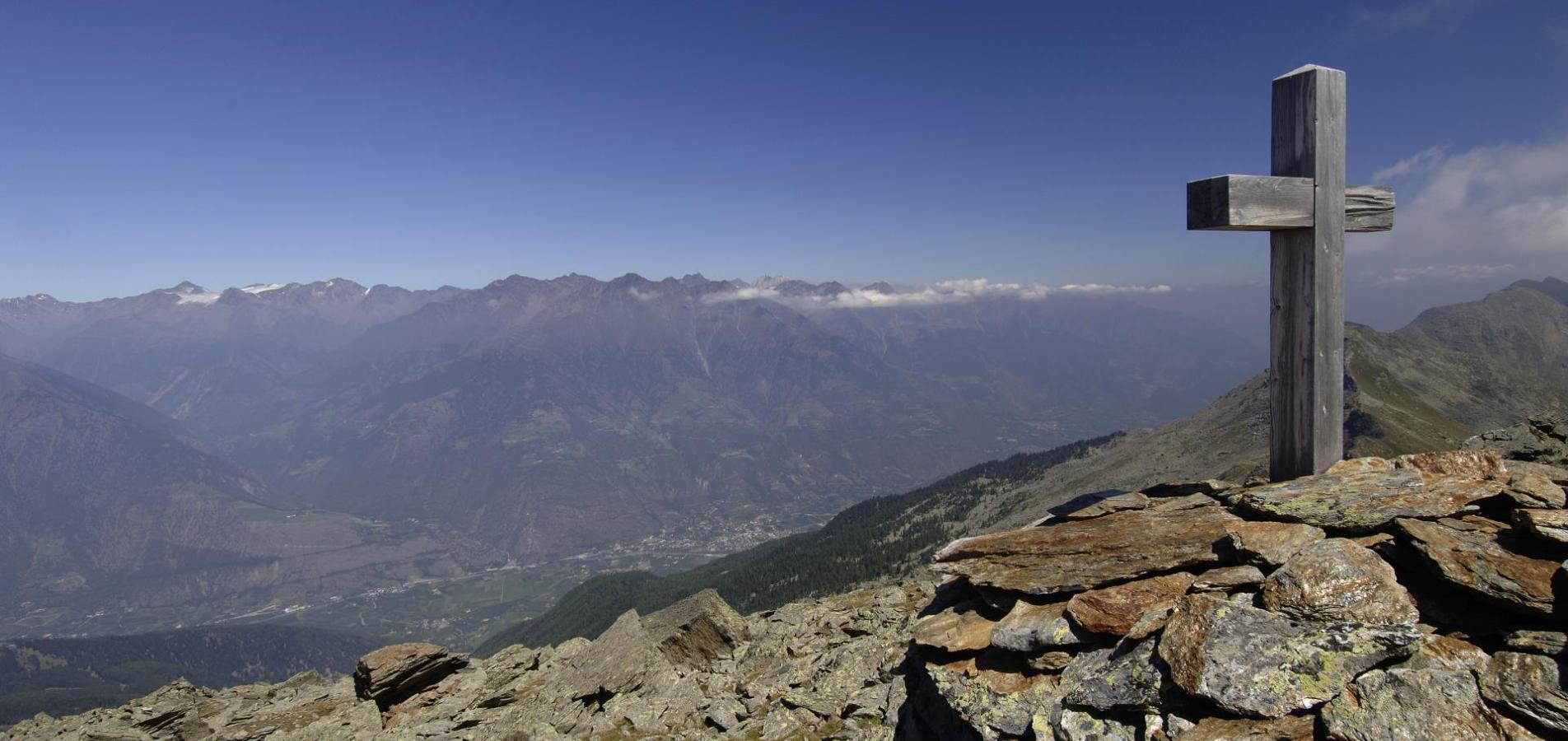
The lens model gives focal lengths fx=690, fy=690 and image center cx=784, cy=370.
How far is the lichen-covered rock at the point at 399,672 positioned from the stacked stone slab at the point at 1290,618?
2531 centimetres

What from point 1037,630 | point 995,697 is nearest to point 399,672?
point 995,697

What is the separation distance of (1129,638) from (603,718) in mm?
17983

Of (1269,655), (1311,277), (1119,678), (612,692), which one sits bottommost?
(612,692)

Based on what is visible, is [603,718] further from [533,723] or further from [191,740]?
[191,740]

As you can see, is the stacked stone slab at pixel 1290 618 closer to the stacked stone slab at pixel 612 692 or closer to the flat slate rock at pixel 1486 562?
the flat slate rock at pixel 1486 562

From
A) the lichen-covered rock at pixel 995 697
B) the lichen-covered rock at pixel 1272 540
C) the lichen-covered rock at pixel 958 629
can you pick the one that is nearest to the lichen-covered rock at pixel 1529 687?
the lichen-covered rock at pixel 1272 540

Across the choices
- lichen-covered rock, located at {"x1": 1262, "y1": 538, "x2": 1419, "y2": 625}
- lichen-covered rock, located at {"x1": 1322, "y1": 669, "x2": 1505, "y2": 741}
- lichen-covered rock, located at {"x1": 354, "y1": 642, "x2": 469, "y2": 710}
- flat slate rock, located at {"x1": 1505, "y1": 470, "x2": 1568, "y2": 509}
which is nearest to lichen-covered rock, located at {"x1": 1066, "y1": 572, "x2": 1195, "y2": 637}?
lichen-covered rock, located at {"x1": 1262, "y1": 538, "x2": 1419, "y2": 625}

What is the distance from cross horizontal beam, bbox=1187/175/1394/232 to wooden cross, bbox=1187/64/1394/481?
0.5 inches

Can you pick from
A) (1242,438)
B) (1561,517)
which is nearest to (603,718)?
(1561,517)

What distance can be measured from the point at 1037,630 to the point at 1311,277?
5576 mm

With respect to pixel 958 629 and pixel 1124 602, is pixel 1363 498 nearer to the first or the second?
pixel 1124 602

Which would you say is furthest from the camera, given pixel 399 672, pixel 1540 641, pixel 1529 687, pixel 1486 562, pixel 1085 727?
pixel 399 672

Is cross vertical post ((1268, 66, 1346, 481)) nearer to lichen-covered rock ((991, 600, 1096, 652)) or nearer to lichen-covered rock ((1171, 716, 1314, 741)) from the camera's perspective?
lichen-covered rock ((991, 600, 1096, 652))

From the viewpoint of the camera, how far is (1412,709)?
5.71 m
